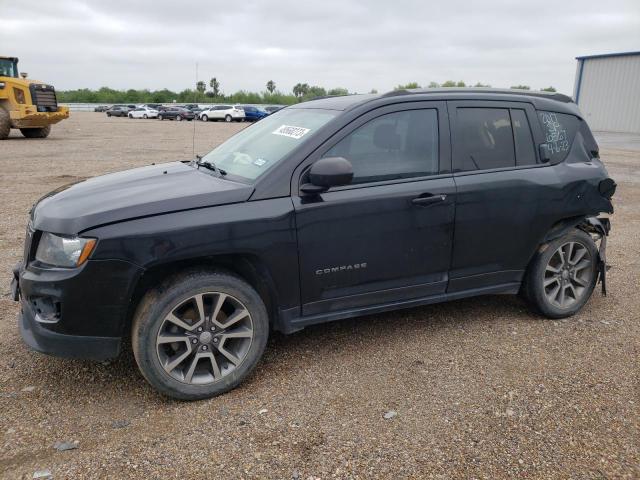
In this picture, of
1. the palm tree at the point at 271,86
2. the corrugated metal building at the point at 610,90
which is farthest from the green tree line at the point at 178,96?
the corrugated metal building at the point at 610,90

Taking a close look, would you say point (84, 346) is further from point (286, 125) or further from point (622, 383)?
point (622, 383)

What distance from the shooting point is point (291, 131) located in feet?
12.6

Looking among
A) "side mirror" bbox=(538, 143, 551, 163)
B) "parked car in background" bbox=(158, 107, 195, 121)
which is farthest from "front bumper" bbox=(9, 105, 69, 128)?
"parked car in background" bbox=(158, 107, 195, 121)

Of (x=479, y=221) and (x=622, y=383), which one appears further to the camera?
(x=479, y=221)

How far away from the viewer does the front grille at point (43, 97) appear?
19.6 m

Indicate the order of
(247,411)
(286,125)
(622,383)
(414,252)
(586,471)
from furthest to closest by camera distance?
(286,125) < (414,252) < (622,383) < (247,411) < (586,471)

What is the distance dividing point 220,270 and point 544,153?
2.69 meters

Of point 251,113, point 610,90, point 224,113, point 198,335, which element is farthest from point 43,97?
point 610,90

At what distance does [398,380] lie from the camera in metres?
3.47

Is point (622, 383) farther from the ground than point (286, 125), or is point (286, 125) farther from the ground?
point (286, 125)

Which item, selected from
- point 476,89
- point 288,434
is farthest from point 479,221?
point 288,434

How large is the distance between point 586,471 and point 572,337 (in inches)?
65.7

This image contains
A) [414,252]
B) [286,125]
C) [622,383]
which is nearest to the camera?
[622,383]

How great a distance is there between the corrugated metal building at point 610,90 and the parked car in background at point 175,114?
1277 inches
